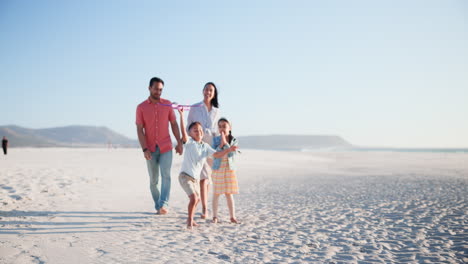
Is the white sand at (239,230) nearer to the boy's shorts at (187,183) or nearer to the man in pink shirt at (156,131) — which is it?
the boy's shorts at (187,183)

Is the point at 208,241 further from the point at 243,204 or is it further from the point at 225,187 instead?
the point at 243,204

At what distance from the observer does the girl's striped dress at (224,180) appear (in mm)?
4570

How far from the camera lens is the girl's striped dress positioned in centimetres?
457

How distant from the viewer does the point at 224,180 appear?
15.1 ft

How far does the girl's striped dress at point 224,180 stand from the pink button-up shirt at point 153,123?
3.55 ft

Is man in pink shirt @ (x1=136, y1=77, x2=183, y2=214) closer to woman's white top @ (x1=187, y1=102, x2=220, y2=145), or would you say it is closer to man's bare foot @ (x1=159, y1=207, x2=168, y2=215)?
man's bare foot @ (x1=159, y1=207, x2=168, y2=215)

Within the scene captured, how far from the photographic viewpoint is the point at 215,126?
4988 mm

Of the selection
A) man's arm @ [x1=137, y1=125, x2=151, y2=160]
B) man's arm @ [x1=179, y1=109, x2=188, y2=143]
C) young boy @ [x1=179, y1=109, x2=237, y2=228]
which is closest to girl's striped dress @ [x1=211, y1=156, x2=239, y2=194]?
young boy @ [x1=179, y1=109, x2=237, y2=228]

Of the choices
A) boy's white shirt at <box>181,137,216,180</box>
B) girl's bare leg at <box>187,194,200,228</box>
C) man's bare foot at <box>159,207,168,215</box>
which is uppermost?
boy's white shirt at <box>181,137,216,180</box>

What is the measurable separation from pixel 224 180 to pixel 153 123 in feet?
5.29

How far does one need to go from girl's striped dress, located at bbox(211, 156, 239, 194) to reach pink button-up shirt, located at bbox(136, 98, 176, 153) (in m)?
1.08

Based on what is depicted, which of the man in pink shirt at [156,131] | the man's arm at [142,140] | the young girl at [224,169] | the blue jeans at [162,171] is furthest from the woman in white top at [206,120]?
the man's arm at [142,140]

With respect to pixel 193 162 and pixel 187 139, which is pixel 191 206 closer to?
pixel 193 162

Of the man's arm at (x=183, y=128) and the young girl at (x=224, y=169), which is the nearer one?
the young girl at (x=224, y=169)
